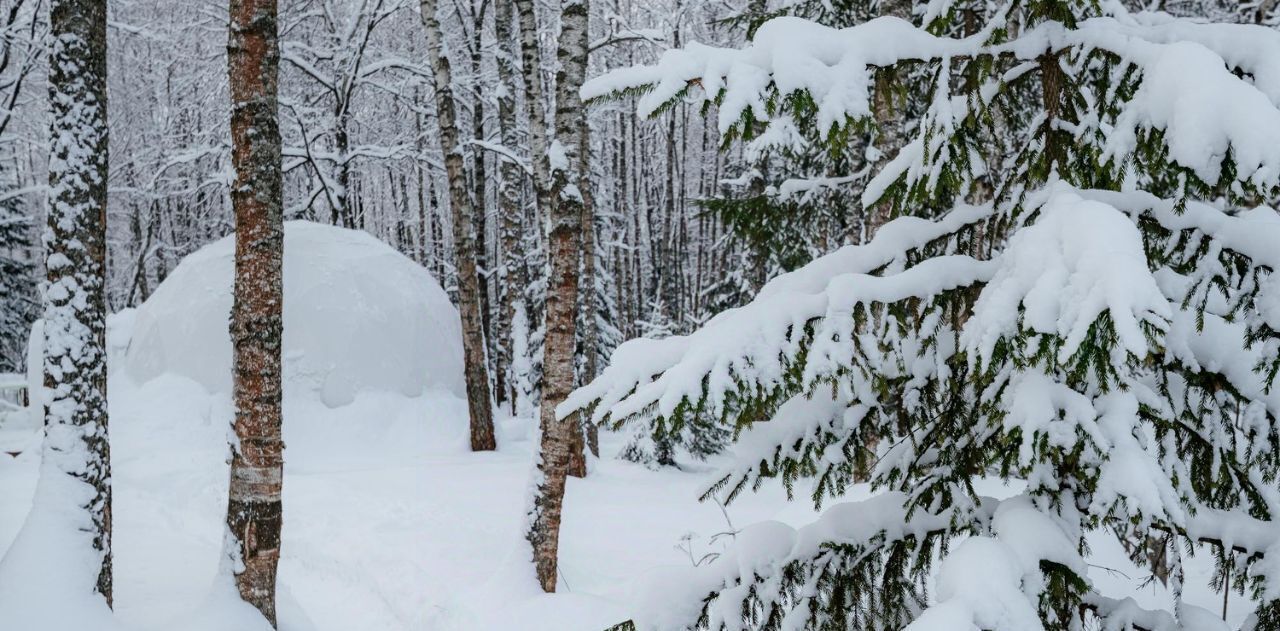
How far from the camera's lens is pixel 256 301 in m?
4.66

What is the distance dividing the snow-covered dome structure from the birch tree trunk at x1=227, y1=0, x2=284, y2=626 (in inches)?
349

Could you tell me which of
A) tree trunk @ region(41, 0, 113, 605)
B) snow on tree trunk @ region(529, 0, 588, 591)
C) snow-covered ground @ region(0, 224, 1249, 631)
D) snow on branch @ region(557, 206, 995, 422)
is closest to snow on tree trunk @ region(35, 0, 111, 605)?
tree trunk @ region(41, 0, 113, 605)

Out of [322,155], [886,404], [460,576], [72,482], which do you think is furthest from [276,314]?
[322,155]

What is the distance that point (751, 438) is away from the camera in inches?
97.0

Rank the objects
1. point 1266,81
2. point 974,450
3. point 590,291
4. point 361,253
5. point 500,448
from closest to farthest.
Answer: point 1266,81 < point 974,450 < point 590,291 < point 500,448 < point 361,253

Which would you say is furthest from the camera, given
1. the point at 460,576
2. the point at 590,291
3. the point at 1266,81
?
the point at 590,291

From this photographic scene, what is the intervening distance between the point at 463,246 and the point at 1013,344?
10.3 m

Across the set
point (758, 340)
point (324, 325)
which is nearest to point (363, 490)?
point (324, 325)

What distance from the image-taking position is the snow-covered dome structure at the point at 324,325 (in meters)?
13.5

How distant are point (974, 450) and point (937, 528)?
0.95ft

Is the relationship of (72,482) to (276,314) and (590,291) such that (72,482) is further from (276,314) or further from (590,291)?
(590,291)

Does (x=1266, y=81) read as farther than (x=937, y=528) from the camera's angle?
No

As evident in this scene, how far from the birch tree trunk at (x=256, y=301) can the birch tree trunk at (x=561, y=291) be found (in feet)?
5.95

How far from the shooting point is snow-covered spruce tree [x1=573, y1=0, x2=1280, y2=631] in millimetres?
1727
